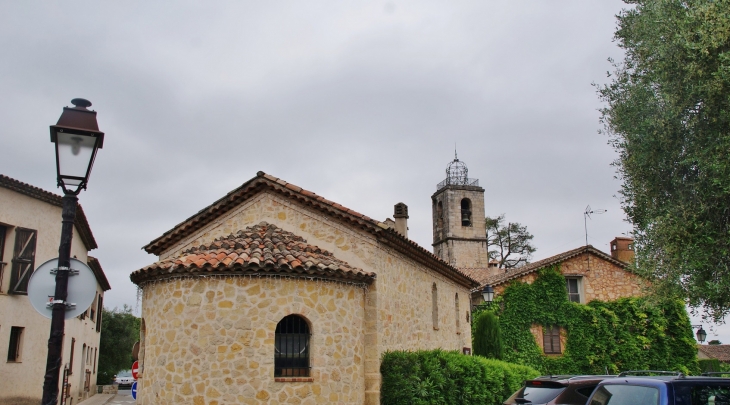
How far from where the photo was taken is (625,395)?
7488 millimetres

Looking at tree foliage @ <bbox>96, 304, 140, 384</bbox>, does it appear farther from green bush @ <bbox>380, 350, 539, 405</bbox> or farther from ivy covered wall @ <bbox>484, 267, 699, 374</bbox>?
green bush @ <bbox>380, 350, 539, 405</bbox>

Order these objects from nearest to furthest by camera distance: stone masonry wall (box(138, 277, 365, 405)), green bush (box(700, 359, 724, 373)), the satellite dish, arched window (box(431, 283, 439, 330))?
the satellite dish → stone masonry wall (box(138, 277, 365, 405)) → arched window (box(431, 283, 439, 330)) → green bush (box(700, 359, 724, 373))

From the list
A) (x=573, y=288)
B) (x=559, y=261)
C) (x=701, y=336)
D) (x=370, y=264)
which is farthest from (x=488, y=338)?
(x=370, y=264)

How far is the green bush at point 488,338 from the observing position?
25.1 meters

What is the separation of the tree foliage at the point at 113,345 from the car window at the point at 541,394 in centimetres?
4183

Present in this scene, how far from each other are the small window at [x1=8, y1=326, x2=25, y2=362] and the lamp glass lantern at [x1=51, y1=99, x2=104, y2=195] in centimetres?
1575

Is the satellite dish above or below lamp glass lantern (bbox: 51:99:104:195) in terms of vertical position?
below

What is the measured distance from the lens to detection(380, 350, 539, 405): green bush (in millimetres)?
14789

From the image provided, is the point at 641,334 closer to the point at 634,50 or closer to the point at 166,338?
the point at 634,50

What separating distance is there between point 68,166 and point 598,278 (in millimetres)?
31225

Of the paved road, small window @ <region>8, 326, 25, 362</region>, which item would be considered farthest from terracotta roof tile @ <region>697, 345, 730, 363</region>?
small window @ <region>8, 326, 25, 362</region>

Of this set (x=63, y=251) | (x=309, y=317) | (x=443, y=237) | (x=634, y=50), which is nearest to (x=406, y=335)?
(x=309, y=317)

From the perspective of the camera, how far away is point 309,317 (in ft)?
44.8

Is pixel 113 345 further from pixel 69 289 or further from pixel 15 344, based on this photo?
pixel 69 289
